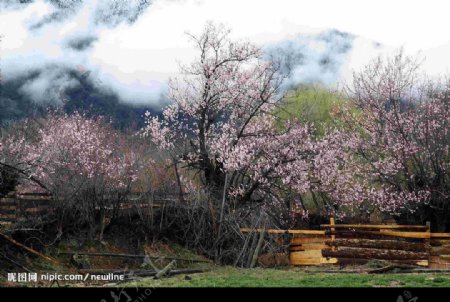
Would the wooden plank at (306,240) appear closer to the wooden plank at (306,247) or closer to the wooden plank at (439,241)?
the wooden plank at (306,247)

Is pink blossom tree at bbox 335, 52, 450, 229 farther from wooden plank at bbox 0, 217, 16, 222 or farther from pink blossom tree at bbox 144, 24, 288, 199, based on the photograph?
wooden plank at bbox 0, 217, 16, 222

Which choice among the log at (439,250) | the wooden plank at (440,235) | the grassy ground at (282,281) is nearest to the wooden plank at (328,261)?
the log at (439,250)

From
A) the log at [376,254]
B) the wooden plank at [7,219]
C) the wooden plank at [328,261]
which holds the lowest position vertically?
the wooden plank at [328,261]

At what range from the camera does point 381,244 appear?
19.8 metres

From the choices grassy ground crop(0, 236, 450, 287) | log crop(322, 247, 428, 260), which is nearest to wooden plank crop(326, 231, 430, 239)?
log crop(322, 247, 428, 260)

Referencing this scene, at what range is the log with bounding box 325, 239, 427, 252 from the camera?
1970cm

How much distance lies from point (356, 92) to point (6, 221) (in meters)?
16.6

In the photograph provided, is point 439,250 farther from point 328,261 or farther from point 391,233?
point 328,261

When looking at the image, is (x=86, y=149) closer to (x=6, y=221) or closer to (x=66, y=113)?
(x=6, y=221)

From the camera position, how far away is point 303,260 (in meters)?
20.7

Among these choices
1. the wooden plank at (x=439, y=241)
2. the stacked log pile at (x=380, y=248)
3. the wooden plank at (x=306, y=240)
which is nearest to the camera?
the stacked log pile at (x=380, y=248)

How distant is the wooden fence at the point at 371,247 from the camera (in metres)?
19.6

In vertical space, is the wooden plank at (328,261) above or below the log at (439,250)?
below
